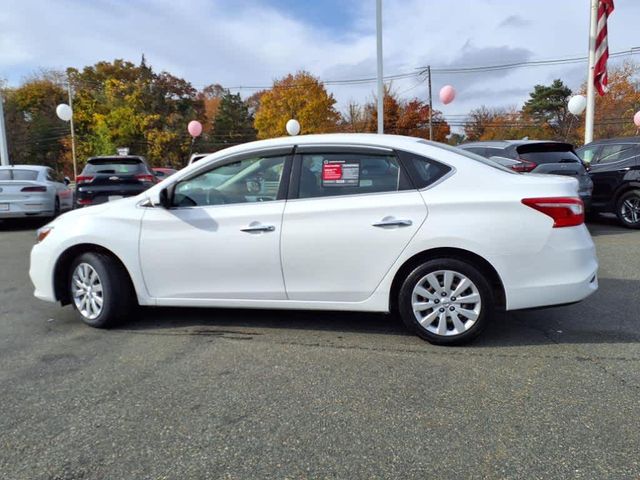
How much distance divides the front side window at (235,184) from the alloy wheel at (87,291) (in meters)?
1.01

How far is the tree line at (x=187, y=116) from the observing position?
42.7 metres

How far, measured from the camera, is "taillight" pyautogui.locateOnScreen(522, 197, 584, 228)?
3514mm

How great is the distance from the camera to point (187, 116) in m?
49.8

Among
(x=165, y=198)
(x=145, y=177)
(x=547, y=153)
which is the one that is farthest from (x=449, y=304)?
(x=145, y=177)

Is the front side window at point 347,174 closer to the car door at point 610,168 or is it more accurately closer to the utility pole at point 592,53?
the car door at point 610,168

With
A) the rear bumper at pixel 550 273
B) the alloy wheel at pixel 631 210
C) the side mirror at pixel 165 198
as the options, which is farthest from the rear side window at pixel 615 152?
the side mirror at pixel 165 198

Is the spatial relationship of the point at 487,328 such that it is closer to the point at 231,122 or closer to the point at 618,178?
the point at 618,178

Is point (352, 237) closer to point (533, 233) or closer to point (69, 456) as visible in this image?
point (533, 233)

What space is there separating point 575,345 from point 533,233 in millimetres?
Result: 983

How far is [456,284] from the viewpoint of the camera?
366 centimetres

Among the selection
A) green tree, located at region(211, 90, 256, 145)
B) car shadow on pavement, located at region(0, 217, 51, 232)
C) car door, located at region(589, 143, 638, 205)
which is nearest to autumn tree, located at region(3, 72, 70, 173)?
green tree, located at region(211, 90, 256, 145)

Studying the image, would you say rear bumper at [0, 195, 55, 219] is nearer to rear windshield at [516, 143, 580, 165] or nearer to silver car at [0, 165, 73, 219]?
silver car at [0, 165, 73, 219]

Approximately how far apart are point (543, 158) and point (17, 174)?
441 inches

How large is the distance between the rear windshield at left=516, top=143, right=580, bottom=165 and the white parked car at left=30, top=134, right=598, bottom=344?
5177mm
